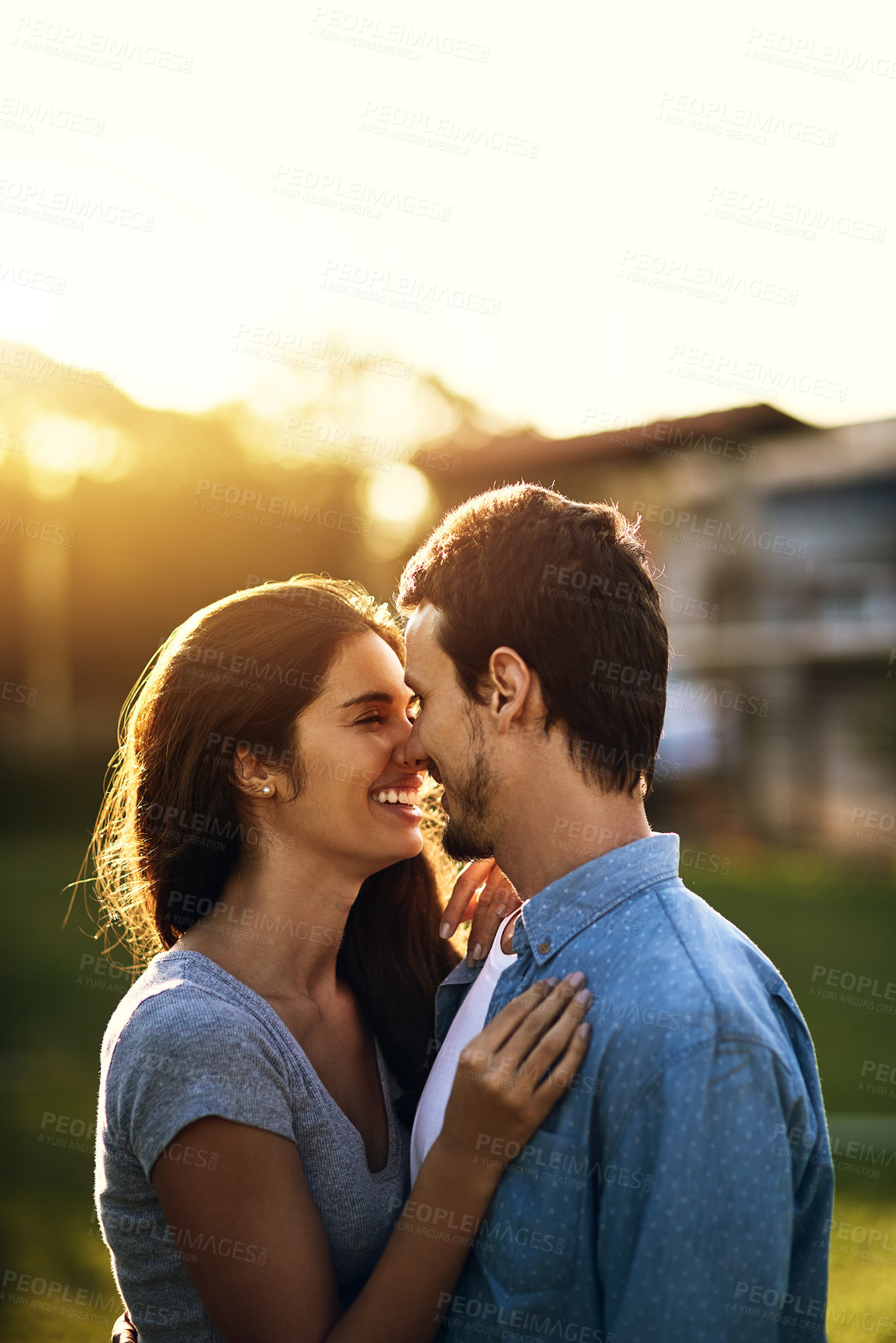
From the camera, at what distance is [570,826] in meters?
2.43

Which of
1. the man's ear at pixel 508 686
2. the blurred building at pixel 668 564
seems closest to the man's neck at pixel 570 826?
the man's ear at pixel 508 686

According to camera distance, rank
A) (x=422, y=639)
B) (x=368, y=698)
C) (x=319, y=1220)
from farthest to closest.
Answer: (x=368, y=698), (x=422, y=639), (x=319, y=1220)

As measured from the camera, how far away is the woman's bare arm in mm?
2164

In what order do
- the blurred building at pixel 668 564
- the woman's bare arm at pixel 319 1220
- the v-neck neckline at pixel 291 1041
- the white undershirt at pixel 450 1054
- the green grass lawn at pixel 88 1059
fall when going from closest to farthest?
1. the woman's bare arm at pixel 319 1220
2. the white undershirt at pixel 450 1054
3. the v-neck neckline at pixel 291 1041
4. the green grass lawn at pixel 88 1059
5. the blurred building at pixel 668 564

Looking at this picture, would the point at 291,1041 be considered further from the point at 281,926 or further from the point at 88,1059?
the point at 88,1059

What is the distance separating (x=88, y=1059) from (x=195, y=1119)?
29.2 ft

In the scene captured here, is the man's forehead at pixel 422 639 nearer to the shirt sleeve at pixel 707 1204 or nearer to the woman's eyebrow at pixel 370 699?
the woman's eyebrow at pixel 370 699

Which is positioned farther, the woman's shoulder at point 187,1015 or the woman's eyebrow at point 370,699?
the woman's eyebrow at point 370,699

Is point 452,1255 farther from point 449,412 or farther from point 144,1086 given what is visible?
point 449,412

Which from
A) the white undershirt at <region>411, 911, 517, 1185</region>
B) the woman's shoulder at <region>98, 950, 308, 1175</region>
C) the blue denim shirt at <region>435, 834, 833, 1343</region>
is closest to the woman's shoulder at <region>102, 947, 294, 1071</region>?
the woman's shoulder at <region>98, 950, 308, 1175</region>

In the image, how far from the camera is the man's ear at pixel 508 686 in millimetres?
2418

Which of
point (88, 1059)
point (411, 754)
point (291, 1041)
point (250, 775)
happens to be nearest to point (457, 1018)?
point (291, 1041)

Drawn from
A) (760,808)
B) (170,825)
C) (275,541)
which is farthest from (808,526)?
(170,825)

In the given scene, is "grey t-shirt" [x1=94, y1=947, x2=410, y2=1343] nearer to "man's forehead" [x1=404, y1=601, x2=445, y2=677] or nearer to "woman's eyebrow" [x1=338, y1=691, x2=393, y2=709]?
"woman's eyebrow" [x1=338, y1=691, x2=393, y2=709]
